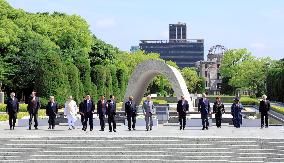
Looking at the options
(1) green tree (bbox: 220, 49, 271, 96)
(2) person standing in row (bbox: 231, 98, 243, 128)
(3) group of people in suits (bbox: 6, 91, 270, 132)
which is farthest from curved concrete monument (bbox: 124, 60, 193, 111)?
(1) green tree (bbox: 220, 49, 271, 96)

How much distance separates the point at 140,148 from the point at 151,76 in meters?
21.7

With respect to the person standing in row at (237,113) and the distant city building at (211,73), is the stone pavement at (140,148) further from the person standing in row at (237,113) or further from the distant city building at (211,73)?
the distant city building at (211,73)

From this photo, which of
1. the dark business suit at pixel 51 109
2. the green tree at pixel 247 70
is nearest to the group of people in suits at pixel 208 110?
the dark business suit at pixel 51 109

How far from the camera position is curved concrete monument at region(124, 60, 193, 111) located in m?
41.0

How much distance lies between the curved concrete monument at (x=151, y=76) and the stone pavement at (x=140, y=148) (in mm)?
16784

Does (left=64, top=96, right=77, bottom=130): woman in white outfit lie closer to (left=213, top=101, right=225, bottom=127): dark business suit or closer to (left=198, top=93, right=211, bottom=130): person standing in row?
(left=198, top=93, right=211, bottom=130): person standing in row

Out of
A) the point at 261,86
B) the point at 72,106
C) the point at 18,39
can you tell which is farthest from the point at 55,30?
the point at 72,106

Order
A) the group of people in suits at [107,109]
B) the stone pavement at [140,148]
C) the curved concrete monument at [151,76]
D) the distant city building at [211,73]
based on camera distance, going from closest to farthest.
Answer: the stone pavement at [140,148] → the group of people in suits at [107,109] → the curved concrete monument at [151,76] → the distant city building at [211,73]

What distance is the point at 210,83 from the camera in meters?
174

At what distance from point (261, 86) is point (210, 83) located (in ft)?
216

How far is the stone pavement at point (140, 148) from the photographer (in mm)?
22281

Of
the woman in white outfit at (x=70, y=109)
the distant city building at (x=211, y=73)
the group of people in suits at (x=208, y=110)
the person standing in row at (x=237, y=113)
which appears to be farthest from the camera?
the distant city building at (x=211, y=73)

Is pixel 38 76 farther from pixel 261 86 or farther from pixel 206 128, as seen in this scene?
pixel 261 86

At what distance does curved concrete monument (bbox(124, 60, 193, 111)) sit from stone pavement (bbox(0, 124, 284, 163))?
55.1ft
